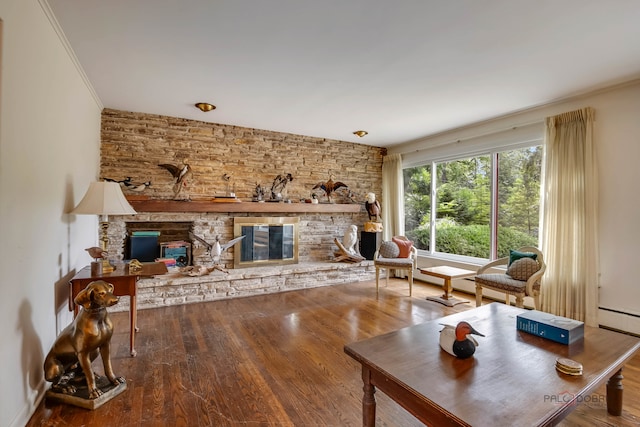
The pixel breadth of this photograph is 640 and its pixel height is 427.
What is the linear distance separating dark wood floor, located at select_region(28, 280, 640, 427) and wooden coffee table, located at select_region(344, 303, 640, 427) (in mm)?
457

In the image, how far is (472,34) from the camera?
211 cm

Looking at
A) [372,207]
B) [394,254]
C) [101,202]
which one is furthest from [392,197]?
[101,202]

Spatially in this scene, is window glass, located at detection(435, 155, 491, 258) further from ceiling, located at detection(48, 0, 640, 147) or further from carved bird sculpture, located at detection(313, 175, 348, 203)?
carved bird sculpture, located at detection(313, 175, 348, 203)

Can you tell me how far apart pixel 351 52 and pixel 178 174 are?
2.79 metres

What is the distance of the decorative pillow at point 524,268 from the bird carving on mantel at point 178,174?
4057 mm

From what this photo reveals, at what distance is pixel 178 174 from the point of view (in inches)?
160

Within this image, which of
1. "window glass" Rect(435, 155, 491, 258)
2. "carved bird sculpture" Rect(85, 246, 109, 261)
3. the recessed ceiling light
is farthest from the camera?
"window glass" Rect(435, 155, 491, 258)

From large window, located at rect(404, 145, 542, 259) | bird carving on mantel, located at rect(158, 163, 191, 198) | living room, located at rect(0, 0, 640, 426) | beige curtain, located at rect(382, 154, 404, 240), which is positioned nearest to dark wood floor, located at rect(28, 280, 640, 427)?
living room, located at rect(0, 0, 640, 426)

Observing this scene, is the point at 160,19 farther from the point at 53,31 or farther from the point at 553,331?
the point at 553,331

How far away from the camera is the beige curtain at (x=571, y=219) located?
123 inches

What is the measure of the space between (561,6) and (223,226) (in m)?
4.06

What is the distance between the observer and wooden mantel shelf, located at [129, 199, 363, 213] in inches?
151

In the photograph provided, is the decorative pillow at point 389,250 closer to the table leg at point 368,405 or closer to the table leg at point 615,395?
the table leg at point 615,395

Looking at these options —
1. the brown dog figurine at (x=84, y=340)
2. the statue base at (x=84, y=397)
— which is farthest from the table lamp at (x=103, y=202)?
the statue base at (x=84, y=397)
